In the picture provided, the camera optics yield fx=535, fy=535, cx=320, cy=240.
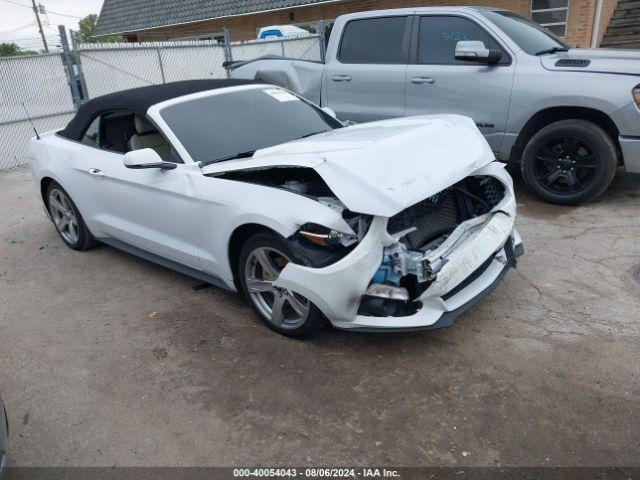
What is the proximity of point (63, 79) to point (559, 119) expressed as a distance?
8547 mm

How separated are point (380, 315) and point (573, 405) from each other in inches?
43.8

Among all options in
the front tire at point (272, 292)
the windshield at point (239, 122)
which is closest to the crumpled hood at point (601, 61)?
the windshield at point (239, 122)

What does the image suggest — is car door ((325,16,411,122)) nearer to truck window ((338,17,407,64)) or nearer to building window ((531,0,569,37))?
truck window ((338,17,407,64))

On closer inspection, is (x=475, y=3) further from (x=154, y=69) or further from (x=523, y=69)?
(x=523, y=69)

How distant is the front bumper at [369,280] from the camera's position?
300 cm

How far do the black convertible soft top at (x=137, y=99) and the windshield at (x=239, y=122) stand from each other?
173 mm

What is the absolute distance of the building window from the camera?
12.0 m

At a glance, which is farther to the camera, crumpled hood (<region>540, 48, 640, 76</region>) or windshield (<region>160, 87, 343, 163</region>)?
crumpled hood (<region>540, 48, 640, 76</region>)

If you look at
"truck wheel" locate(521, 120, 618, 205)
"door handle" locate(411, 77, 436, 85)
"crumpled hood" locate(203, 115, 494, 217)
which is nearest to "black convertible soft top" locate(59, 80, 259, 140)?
"crumpled hood" locate(203, 115, 494, 217)

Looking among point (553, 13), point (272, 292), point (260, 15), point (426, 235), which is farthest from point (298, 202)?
point (260, 15)

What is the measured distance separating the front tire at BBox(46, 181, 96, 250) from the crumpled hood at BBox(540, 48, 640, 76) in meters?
4.88

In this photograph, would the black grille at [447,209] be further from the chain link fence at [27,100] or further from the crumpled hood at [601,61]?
the chain link fence at [27,100]

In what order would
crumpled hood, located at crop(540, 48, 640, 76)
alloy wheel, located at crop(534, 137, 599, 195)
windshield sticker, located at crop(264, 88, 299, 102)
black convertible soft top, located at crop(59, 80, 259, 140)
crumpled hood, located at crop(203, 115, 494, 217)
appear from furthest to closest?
alloy wheel, located at crop(534, 137, 599, 195) < crumpled hood, located at crop(540, 48, 640, 76) < windshield sticker, located at crop(264, 88, 299, 102) < black convertible soft top, located at crop(59, 80, 259, 140) < crumpled hood, located at crop(203, 115, 494, 217)

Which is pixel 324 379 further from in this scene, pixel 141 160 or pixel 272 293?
pixel 141 160
